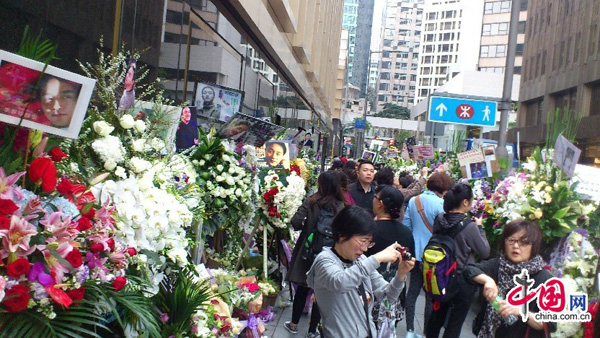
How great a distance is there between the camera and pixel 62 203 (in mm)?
2906

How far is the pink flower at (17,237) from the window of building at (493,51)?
90346 mm

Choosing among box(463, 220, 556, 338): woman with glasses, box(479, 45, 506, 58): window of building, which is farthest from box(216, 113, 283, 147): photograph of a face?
box(479, 45, 506, 58): window of building

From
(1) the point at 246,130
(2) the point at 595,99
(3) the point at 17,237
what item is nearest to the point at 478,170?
(1) the point at 246,130

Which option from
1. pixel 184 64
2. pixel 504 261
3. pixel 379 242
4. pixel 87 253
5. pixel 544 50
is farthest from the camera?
pixel 544 50

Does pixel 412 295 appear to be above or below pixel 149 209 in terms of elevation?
below

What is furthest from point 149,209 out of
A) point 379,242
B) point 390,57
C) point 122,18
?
point 390,57

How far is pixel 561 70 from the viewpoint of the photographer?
134 feet

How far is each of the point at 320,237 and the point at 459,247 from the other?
1.34m

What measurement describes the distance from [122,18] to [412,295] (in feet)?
14.3

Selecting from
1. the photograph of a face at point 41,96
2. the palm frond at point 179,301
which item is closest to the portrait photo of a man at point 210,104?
the palm frond at point 179,301

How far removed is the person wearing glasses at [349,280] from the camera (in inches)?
152

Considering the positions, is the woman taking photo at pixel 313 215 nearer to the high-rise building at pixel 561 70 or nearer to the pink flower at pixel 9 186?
the pink flower at pixel 9 186

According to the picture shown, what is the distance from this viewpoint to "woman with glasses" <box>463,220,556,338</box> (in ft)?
13.8

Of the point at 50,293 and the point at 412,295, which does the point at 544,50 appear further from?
the point at 50,293
